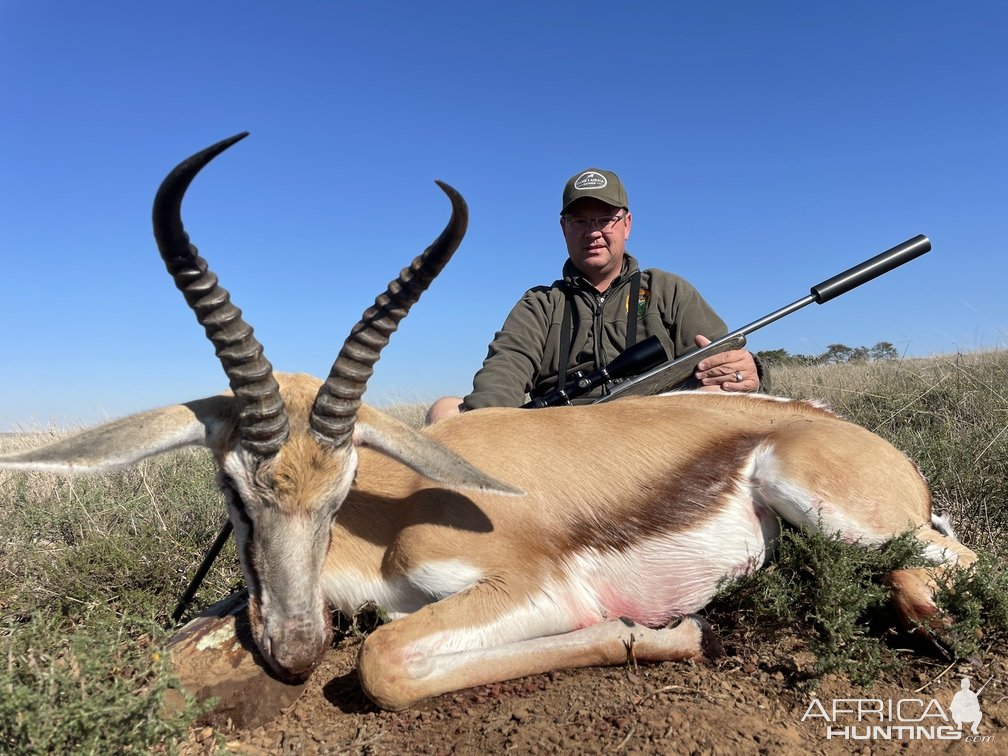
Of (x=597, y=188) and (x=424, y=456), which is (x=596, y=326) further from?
(x=424, y=456)

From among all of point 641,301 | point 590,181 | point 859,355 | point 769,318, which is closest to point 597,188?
point 590,181

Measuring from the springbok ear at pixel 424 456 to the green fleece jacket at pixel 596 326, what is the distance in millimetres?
2989

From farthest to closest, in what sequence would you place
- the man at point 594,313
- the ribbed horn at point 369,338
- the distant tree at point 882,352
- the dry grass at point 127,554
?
the distant tree at point 882,352 < the man at point 594,313 < the ribbed horn at point 369,338 < the dry grass at point 127,554

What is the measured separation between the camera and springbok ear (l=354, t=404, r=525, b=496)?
3.12 m

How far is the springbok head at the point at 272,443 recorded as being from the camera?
2.74 m

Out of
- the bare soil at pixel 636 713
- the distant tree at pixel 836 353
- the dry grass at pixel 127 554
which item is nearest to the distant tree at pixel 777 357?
the distant tree at pixel 836 353

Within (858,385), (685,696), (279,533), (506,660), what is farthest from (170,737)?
(858,385)

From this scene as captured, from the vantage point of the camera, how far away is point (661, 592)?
3.52 meters

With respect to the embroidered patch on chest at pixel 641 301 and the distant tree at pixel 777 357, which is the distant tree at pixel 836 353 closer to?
the distant tree at pixel 777 357

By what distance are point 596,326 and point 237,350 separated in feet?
13.6

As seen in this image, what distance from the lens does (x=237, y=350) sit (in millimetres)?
2809

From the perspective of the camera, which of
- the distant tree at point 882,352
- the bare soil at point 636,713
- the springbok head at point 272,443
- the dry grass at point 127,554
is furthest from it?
the distant tree at point 882,352

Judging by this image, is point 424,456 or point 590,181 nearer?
point 424,456

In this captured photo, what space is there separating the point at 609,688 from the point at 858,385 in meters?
7.33
